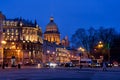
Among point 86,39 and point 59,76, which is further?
point 86,39

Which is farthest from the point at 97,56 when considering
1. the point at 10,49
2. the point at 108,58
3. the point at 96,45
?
the point at 10,49

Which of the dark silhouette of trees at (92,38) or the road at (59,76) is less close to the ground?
the dark silhouette of trees at (92,38)

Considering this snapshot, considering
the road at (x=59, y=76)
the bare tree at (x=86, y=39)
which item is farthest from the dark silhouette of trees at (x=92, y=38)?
the road at (x=59, y=76)

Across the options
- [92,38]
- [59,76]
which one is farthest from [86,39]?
[59,76]

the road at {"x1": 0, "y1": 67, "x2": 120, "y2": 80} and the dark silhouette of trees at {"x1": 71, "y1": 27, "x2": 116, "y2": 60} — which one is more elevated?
the dark silhouette of trees at {"x1": 71, "y1": 27, "x2": 116, "y2": 60}

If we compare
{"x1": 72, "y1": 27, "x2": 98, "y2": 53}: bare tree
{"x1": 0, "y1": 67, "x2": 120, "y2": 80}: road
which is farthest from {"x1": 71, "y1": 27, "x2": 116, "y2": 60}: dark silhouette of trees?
{"x1": 0, "y1": 67, "x2": 120, "y2": 80}: road

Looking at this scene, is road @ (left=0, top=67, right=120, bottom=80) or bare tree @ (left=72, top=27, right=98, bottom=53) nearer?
road @ (left=0, top=67, right=120, bottom=80)

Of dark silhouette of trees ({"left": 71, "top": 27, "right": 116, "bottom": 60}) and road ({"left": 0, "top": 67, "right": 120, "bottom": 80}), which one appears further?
dark silhouette of trees ({"left": 71, "top": 27, "right": 116, "bottom": 60})

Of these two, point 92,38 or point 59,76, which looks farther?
point 92,38

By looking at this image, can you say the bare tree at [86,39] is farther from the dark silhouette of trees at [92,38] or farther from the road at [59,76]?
the road at [59,76]

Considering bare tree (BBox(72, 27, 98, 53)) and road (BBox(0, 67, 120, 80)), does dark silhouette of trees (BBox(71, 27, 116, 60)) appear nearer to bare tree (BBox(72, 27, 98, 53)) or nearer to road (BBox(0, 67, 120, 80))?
bare tree (BBox(72, 27, 98, 53))

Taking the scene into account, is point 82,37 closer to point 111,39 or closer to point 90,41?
point 90,41

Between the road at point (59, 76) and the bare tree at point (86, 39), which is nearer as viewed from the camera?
the road at point (59, 76)

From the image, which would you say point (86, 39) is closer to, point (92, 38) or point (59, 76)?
point (92, 38)
